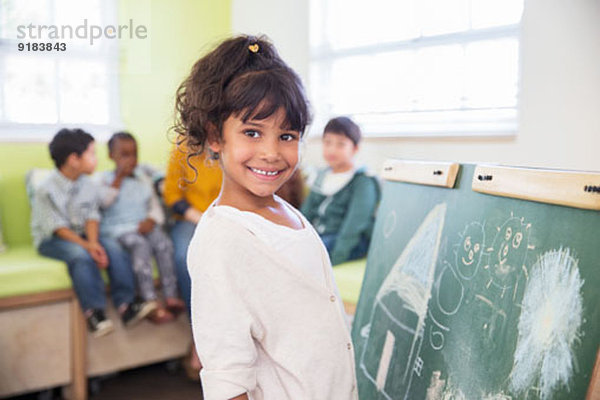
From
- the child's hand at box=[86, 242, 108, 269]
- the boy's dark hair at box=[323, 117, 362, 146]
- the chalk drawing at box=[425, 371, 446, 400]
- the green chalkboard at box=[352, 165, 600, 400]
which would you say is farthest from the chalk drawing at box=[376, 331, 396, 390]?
the child's hand at box=[86, 242, 108, 269]

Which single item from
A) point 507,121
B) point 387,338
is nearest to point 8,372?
point 387,338

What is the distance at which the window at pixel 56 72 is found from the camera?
345cm

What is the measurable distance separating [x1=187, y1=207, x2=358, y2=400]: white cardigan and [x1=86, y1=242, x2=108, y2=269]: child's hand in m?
1.86

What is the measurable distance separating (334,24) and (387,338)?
2424mm

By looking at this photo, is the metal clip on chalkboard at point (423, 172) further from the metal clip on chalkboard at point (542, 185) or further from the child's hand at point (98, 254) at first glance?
the child's hand at point (98, 254)

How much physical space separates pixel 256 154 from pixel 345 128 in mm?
1677

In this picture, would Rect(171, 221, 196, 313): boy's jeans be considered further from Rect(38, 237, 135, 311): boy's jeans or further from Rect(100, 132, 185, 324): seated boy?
Rect(38, 237, 135, 311): boy's jeans

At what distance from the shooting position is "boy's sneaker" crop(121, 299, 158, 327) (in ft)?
9.33

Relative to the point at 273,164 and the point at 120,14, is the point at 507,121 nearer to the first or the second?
the point at 273,164

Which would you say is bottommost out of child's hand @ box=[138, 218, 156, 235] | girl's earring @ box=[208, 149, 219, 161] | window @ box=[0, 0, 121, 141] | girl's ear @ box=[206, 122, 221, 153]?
child's hand @ box=[138, 218, 156, 235]

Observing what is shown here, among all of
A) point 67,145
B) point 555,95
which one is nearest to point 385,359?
point 555,95

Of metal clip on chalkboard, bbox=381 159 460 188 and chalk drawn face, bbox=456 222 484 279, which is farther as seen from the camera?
metal clip on chalkboard, bbox=381 159 460 188

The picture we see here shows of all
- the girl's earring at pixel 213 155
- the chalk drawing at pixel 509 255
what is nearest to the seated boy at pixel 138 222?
the girl's earring at pixel 213 155

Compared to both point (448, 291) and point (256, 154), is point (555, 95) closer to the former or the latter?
point (448, 291)
